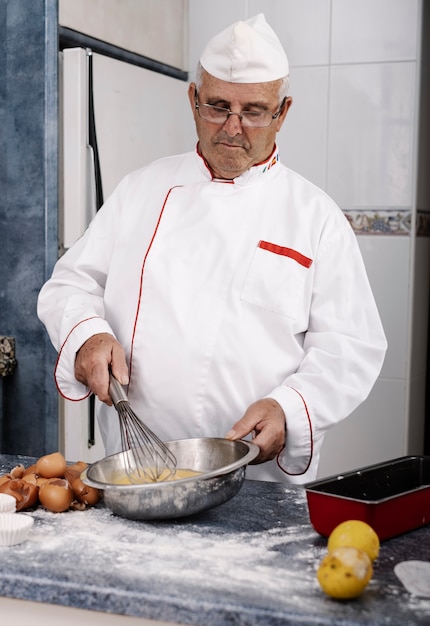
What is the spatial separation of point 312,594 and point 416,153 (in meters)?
2.04

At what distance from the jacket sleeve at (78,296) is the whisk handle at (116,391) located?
15 centimetres

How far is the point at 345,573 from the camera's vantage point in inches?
42.1

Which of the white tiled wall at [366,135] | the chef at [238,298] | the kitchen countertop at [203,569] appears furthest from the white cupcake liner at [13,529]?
the white tiled wall at [366,135]

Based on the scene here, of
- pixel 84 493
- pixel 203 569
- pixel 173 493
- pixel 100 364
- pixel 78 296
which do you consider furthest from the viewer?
pixel 78 296

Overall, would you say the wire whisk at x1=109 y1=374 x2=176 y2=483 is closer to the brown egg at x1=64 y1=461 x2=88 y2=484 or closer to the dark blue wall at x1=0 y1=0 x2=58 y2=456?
the brown egg at x1=64 y1=461 x2=88 y2=484

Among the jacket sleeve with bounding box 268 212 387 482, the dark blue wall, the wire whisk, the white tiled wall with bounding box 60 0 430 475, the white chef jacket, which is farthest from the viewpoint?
the white tiled wall with bounding box 60 0 430 475

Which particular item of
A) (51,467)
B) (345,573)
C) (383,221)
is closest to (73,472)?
(51,467)

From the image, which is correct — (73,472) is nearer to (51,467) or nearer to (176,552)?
(51,467)

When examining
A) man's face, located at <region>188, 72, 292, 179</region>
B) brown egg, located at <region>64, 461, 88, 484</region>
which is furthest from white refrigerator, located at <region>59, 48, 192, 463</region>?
brown egg, located at <region>64, 461, 88, 484</region>

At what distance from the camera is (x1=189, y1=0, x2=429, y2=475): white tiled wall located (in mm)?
2873

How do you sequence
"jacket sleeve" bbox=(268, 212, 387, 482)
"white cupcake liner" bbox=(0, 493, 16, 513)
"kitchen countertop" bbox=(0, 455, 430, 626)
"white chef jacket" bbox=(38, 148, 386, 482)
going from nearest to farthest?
1. "kitchen countertop" bbox=(0, 455, 430, 626)
2. "white cupcake liner" bbox=(0, 493, 16, 513)
3. "jacket sleeve" bbox=(268, 212, 387, 482)
4. "white chef jacket" bbox=(38, 148, 386, 482)

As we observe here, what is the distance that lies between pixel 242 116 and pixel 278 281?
345 millimetres

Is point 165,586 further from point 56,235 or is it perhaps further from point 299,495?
point 56,235

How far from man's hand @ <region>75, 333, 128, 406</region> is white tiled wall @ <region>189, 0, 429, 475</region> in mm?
1438
